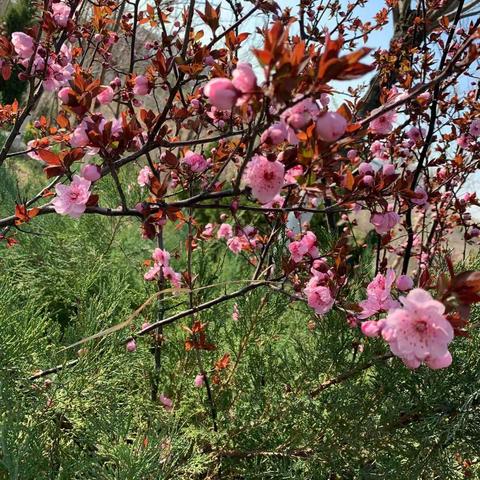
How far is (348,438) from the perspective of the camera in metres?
1.30

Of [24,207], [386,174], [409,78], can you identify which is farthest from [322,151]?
[409,78]

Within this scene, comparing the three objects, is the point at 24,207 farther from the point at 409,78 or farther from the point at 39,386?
the point at 409,78

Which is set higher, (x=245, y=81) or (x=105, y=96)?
(x=245, y=81)

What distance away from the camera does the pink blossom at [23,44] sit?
1.31 meters

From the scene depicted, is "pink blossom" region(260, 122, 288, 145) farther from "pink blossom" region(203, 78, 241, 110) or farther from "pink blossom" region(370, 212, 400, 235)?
"pink blossom" region(370, 212, 400, 235)

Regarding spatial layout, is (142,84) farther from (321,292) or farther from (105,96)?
(321,292)

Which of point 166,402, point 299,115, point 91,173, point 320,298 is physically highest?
point 299,115

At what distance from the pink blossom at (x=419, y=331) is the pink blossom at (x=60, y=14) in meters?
1.19

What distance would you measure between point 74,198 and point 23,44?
0.53 metres

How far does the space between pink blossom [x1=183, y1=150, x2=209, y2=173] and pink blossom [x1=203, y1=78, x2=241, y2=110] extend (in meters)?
0.79

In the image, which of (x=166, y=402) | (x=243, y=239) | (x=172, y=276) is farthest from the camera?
(x=243, y=239)

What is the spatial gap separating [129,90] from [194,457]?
4.02 feet

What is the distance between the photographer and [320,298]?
122cm

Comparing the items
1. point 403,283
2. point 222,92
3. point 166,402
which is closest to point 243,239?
point 166,402
